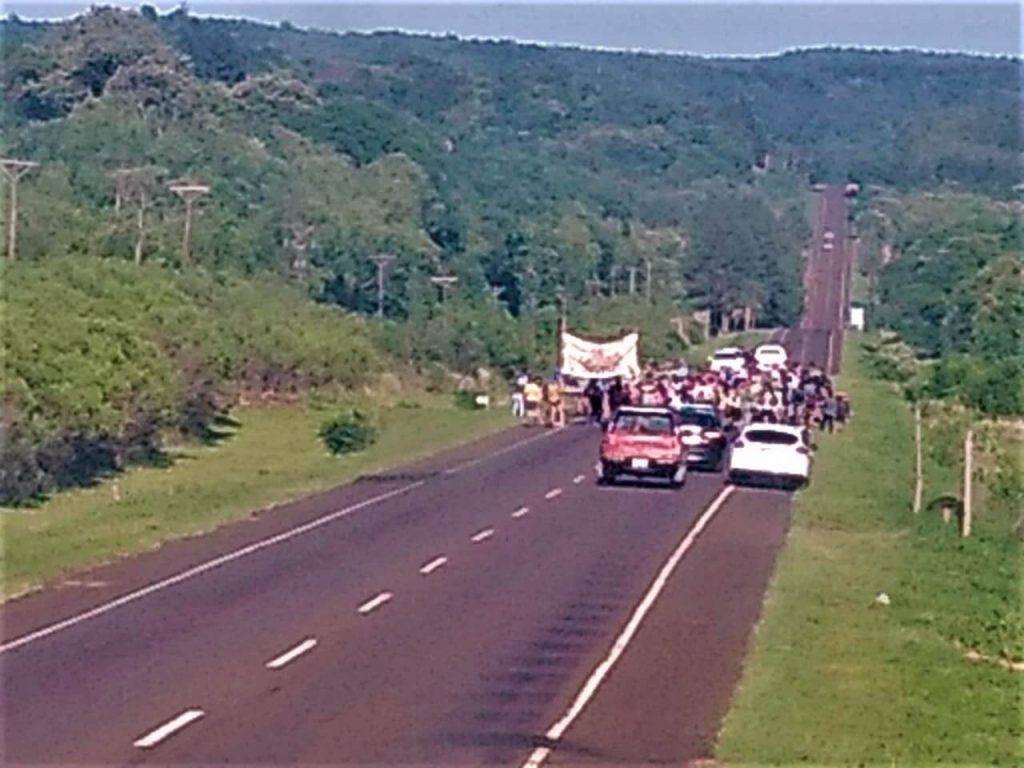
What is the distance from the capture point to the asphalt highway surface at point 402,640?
18656mm

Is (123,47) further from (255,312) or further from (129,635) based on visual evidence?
(129,635)

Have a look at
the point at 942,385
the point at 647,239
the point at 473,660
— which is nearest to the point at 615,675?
the point at 473,660

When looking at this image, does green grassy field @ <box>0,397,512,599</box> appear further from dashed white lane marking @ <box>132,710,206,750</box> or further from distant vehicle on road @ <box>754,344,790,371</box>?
distant vehicle on road @ <box>754,344,790,371</box>

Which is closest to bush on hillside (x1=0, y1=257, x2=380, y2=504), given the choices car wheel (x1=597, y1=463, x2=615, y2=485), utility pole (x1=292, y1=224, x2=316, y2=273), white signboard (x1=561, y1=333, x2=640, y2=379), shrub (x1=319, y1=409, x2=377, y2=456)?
shrub (x1=319, y1=409, x2=377, y2=456)

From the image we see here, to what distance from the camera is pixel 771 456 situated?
157 feet

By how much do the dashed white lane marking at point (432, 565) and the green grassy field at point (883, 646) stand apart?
397 centimetres

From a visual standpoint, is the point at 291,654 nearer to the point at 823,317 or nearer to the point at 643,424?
the point at 643,424

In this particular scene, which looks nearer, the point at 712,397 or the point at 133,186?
the point at 712,397

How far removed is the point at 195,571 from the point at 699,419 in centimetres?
2175

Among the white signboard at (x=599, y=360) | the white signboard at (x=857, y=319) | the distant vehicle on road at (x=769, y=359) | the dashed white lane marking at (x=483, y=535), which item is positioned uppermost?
the dashed white lane marking at (x=483, y=535)

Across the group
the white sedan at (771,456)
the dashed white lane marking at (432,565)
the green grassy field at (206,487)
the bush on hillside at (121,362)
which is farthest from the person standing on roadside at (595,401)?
the dashed white lane marking at (432,565)

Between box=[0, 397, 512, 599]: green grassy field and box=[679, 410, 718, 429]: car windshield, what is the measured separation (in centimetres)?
610

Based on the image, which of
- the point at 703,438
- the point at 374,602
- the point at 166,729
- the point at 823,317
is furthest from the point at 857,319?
the point at 166,729

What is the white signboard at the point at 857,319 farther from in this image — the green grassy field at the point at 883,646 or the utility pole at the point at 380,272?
the green grassy field at the point at 883,646
